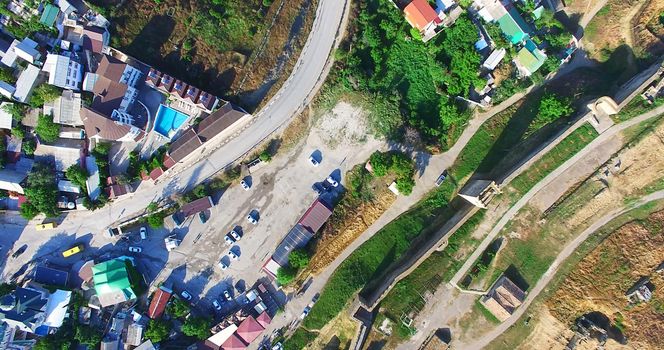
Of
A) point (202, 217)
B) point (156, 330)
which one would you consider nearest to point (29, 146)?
point (202, 217)

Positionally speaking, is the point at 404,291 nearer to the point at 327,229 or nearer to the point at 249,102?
the point at 327,229

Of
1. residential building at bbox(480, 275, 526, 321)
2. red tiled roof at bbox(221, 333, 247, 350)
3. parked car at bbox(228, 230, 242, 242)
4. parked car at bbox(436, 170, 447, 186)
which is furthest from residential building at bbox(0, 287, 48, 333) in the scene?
residential building at bbox(480, 275, 526, 321)

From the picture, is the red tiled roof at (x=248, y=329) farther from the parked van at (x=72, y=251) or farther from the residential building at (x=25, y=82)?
the residential building at (x=25, y=82)

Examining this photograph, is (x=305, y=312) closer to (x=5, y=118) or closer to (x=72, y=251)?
(x=72, y=251)

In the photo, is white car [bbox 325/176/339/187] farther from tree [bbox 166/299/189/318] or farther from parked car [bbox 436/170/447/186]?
tree [bbox 166/299/189/318]

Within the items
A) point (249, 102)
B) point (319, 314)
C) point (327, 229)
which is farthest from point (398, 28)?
point (319, 314)

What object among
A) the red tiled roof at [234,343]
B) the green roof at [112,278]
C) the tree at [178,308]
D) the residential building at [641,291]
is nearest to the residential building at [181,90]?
the green roof at [112,278]
